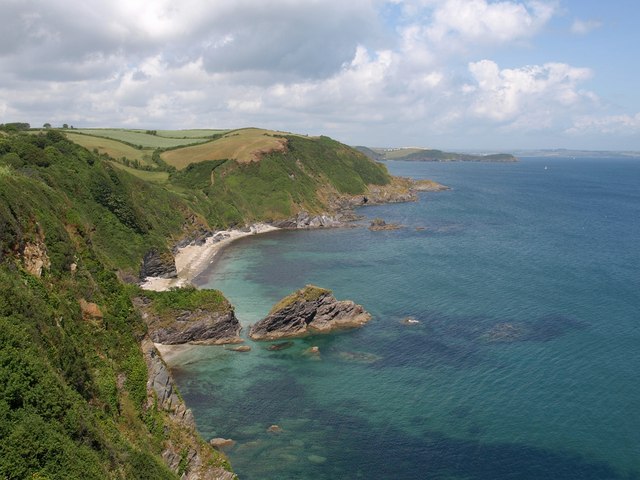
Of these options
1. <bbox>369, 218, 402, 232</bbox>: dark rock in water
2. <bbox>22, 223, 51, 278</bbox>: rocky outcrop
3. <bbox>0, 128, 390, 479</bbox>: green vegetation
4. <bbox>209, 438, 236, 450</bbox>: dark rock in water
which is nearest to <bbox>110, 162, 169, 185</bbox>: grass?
<bbox>369, 218, 402, 232</bbox>: dark rock in water

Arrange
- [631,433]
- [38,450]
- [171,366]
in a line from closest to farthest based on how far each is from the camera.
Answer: [38,450] → [631,433] → [171,366]

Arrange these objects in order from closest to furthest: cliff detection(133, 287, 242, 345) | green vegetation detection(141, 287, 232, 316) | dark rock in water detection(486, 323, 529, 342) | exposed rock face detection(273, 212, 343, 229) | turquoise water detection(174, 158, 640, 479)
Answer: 1. turquoise water detection(174, 158, 640, 479)
2. dark rock in water detection(486, 323, 529, 342)
3. cliff detection(133, 287, 242, 345)
4. green vegetation detection(141, 287, 232, 316)
5. exposed rock face detection(273, 212, 343, 229)

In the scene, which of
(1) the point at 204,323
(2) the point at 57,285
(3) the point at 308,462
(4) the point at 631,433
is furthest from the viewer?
(1) the point at 204,323

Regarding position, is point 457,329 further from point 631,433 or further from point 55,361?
point 55,361

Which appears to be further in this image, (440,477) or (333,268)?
(333,268)

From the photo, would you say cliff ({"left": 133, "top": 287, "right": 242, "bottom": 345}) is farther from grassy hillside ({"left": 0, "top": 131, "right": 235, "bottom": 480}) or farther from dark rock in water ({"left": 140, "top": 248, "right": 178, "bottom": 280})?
dark rock in water ({"left": 140, "top": 248, "right": 178, "bottom": 280})

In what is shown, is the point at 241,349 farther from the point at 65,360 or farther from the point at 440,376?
the point at 65,360

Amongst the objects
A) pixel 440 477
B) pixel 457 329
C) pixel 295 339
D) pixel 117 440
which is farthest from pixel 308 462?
pixel 457 329

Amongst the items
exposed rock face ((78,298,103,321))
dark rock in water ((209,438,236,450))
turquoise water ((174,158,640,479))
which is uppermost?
exposed rock face ((78,298,103,321))
